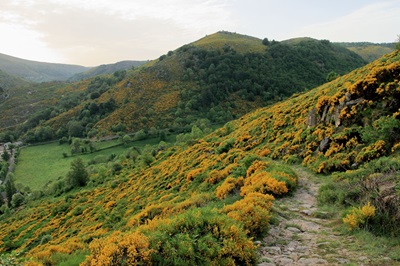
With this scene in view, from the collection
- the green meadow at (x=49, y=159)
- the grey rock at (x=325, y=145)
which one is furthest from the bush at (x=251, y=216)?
the green meadow at (x=49, y=159)

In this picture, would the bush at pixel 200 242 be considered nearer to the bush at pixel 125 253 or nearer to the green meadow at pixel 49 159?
the bush at pixel 125 253

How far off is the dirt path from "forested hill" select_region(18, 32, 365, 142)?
9012 cm

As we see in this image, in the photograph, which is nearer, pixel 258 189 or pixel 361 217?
pixel 361 217

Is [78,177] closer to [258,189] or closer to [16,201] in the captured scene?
[16,201]

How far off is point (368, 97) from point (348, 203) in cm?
975

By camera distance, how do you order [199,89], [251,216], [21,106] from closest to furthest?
[251,216] → [199,89] → [21,106]

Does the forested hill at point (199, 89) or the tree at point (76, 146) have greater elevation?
the forested hill at point (199, 89)

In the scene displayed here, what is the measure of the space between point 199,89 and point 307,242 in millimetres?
123318

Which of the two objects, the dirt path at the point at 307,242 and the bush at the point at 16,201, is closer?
the dirt path at the point at 307,242

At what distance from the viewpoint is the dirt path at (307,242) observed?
20.7ft

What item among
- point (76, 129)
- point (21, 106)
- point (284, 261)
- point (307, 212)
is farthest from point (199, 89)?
point (21, 106)

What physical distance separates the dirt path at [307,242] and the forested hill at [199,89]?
90.1 metres

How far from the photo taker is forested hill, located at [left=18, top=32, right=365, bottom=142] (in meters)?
112

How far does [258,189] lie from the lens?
11758mm
